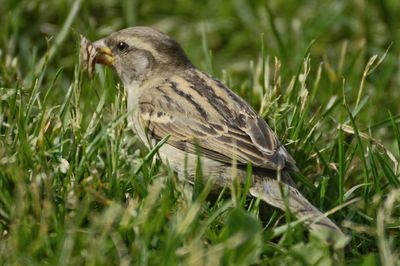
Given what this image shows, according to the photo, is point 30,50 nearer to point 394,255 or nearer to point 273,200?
point 273,200

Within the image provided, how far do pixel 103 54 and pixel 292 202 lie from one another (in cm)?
179

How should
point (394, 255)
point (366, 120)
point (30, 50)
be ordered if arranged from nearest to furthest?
point (394, 255)
point (366, 120)
point (30, 50)

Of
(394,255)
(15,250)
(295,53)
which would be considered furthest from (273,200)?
(295,53)

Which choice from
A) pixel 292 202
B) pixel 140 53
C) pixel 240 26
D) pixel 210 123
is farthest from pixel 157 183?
pixel 240 26

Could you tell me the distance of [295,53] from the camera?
260 inches

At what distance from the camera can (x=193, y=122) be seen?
15.5 feet

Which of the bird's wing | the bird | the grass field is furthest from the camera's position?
the bird's wing

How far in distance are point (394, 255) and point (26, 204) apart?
61.9 inches

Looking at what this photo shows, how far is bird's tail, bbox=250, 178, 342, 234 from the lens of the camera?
12.5 feet

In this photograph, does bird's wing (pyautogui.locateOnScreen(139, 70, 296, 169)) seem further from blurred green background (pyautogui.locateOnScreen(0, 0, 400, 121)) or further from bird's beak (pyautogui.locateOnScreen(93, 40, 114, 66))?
blurred green background (pyautogui.locateOnScreen(0, 0, 400, 121))

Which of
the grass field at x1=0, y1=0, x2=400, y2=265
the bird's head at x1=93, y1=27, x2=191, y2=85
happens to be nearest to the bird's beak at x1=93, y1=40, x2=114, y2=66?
the bird's head at x1=93, y1=27, x2=191, y2=85

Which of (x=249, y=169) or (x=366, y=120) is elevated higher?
(x=249, y=169)

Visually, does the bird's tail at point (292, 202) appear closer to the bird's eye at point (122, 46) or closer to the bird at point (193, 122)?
the bird at point (193, 122)

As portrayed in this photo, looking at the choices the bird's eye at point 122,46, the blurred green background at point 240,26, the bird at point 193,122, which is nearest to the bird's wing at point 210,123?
the bird at point 193,122
